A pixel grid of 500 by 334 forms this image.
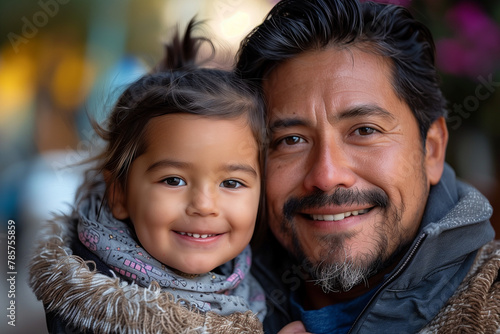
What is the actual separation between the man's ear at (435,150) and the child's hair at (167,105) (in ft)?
2.55

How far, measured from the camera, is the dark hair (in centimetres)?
206

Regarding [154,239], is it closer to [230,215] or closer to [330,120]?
[230,215]

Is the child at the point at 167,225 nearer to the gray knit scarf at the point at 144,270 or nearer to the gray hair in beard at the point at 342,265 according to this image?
the gray knit scarf at the point at 144,270

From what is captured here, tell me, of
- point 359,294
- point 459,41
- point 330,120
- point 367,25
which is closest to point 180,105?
point 330,120

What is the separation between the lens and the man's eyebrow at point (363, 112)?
1.93 m

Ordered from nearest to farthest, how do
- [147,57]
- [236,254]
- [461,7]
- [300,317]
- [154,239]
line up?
[154,239]
[236,254]
[300,317]
[461,7]
[147,57]

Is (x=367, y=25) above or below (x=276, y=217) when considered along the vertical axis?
above

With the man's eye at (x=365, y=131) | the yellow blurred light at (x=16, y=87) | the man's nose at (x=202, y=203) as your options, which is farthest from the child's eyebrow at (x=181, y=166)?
the yellow blurred light at (x=16, y=87)

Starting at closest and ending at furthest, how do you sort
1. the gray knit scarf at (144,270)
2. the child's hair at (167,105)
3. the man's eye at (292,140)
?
the gray knit scarf at (144,270) < the child's hair at (167,105) < the man's eye at (292,140)

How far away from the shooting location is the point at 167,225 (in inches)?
69.0

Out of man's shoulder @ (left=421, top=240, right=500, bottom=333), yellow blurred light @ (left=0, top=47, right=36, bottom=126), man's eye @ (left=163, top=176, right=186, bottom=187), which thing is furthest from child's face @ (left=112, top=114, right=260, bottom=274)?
yellow blurred light @ (left=0, top=47, right=36, bottom=126)

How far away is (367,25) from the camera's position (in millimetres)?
2111

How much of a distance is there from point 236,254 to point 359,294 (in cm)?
61

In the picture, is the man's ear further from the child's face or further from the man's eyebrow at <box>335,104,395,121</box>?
the child's face
